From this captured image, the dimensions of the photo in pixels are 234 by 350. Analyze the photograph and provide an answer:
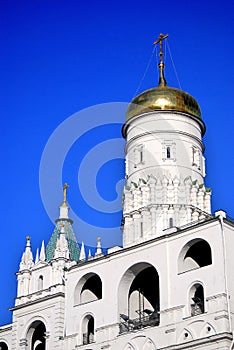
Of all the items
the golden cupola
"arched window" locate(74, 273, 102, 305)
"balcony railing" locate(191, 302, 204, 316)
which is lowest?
"balcony railing" locate(191, 302, 204, 316)

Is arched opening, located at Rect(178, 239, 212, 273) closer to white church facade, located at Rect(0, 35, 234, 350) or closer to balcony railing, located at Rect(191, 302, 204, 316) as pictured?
white church facade, located at Rect(0, 35, 234, 350)

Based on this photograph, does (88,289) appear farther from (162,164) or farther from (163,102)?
(163,102)

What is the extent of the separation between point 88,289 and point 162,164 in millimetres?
11526

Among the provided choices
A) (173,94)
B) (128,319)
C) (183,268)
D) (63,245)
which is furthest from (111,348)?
(173,94)

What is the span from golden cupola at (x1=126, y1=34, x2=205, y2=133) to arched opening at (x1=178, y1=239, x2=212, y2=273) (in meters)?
14.7

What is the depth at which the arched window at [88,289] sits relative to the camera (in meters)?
52.5

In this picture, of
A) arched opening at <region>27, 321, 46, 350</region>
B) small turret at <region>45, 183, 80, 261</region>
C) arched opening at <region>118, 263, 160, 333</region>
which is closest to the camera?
arched opening at <region>118, 263, 160, 333</region>

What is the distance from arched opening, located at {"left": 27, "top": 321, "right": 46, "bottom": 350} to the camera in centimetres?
5534

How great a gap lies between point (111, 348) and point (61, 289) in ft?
23.1

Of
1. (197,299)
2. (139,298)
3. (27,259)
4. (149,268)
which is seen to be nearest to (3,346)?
(27,259)

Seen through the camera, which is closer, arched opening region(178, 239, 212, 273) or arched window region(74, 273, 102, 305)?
arched opening region(178, 239, 212, 273)

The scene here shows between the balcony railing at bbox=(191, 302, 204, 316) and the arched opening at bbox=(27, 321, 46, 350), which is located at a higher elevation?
the arched opening at bbox=(27, 321, 46, 350)

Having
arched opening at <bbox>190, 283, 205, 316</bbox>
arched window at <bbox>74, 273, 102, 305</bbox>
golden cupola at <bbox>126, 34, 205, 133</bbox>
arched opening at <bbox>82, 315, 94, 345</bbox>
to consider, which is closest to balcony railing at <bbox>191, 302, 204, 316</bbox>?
arched opening at <bbox>190, 283, 205, 316</bbox>

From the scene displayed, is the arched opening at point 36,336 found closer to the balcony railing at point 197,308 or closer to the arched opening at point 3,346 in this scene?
the arched opening at point 3,346
